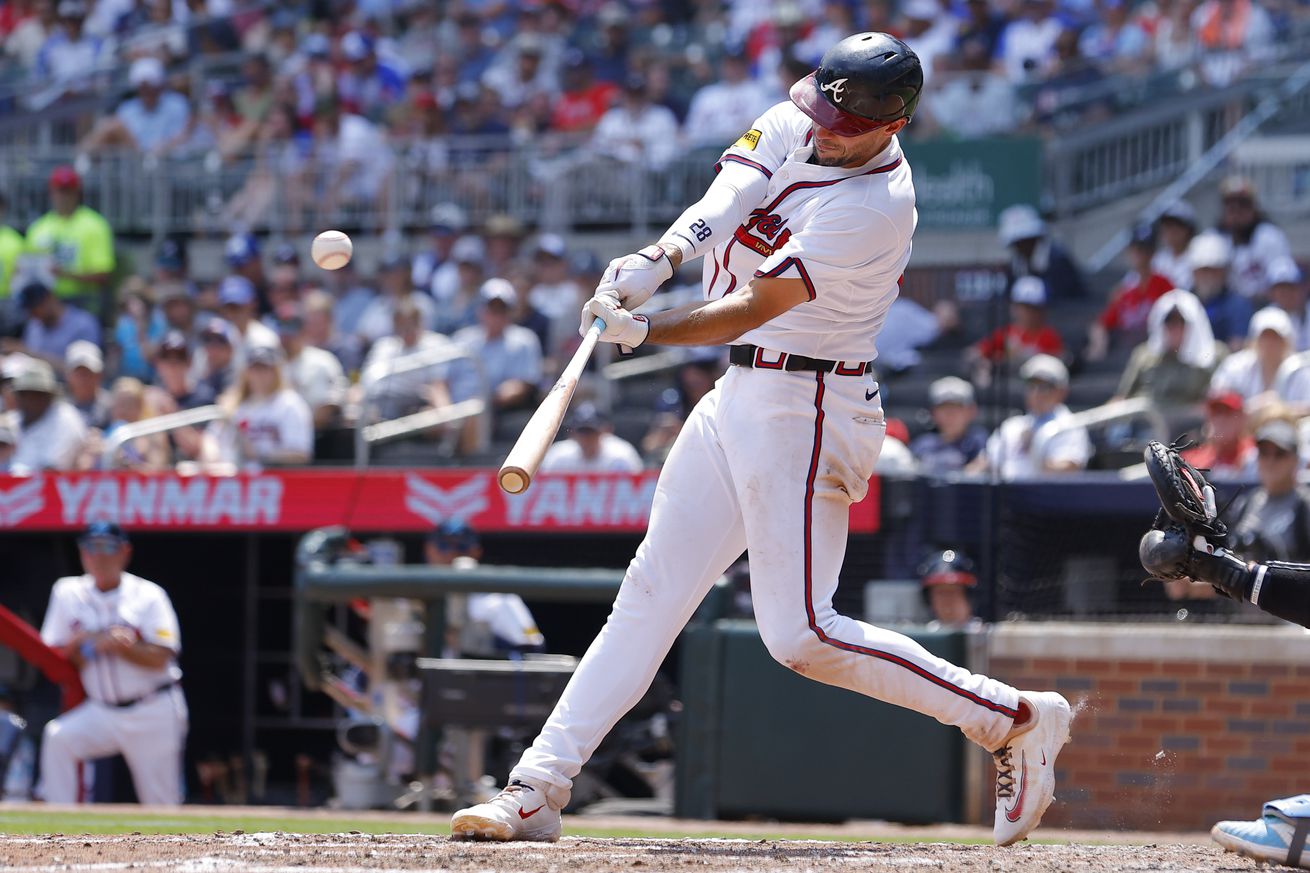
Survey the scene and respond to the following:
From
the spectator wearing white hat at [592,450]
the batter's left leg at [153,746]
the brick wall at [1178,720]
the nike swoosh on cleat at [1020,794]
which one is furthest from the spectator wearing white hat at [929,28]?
the nike swoosh on cleat at [1020,794]

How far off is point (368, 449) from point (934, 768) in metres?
3.87

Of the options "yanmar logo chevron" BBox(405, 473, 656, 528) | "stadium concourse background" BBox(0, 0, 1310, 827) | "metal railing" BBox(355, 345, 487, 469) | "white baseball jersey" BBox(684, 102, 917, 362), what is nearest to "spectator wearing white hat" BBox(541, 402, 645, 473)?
"stadium concourse background" BBox(0, 0, 1310, 827)

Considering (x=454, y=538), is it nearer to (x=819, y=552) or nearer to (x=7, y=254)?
(x=819, y=552)

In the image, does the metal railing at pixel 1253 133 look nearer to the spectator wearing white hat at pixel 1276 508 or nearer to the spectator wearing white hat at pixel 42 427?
the spectator wearing white hat at pixel 1276 508

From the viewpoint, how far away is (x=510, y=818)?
4.65 meters

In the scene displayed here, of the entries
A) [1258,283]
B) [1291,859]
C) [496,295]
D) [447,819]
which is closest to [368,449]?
[496,295]

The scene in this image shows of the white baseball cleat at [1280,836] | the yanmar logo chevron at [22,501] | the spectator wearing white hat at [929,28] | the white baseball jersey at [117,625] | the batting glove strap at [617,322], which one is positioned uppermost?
the spectator wearing white hat at [929,28]

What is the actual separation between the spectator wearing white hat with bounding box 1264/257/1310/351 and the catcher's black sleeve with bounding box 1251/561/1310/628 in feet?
18.4

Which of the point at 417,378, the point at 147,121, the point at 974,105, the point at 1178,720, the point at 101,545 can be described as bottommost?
the point at 1178,720

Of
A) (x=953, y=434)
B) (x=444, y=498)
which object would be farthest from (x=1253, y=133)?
(x=444, y=498)

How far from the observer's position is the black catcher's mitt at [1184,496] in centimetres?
442

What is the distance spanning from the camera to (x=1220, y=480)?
312 inches

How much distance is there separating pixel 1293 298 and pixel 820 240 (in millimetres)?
5888

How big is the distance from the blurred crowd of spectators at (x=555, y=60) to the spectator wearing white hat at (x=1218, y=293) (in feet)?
7.05
